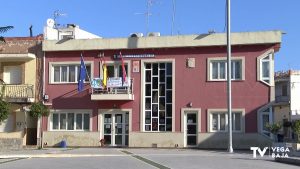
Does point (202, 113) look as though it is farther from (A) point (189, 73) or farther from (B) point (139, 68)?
(B) point (139, 68)

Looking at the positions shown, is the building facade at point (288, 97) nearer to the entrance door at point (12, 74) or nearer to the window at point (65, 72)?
the window at point (65, 72)

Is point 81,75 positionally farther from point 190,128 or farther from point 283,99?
point 283,99

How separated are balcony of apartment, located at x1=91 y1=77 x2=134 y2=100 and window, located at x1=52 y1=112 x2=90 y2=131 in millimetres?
2043

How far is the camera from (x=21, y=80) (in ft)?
119

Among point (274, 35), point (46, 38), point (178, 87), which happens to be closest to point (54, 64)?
point (46, 38)

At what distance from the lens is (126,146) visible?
113ft

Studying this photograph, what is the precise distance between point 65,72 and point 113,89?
3.98 metres

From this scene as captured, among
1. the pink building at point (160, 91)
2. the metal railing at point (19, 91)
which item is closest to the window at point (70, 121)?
the pink building at point (160, 91)

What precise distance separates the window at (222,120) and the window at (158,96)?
2.72 metres

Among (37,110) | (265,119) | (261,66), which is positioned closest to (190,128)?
(265,119)

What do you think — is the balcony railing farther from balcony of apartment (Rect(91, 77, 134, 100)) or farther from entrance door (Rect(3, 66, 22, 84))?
entrance door (Rect(3, 66, 22, 84))

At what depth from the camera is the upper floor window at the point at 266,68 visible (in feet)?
107

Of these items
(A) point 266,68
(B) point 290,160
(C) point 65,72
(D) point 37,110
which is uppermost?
(A) point 266,68

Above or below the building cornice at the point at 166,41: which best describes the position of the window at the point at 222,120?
below
